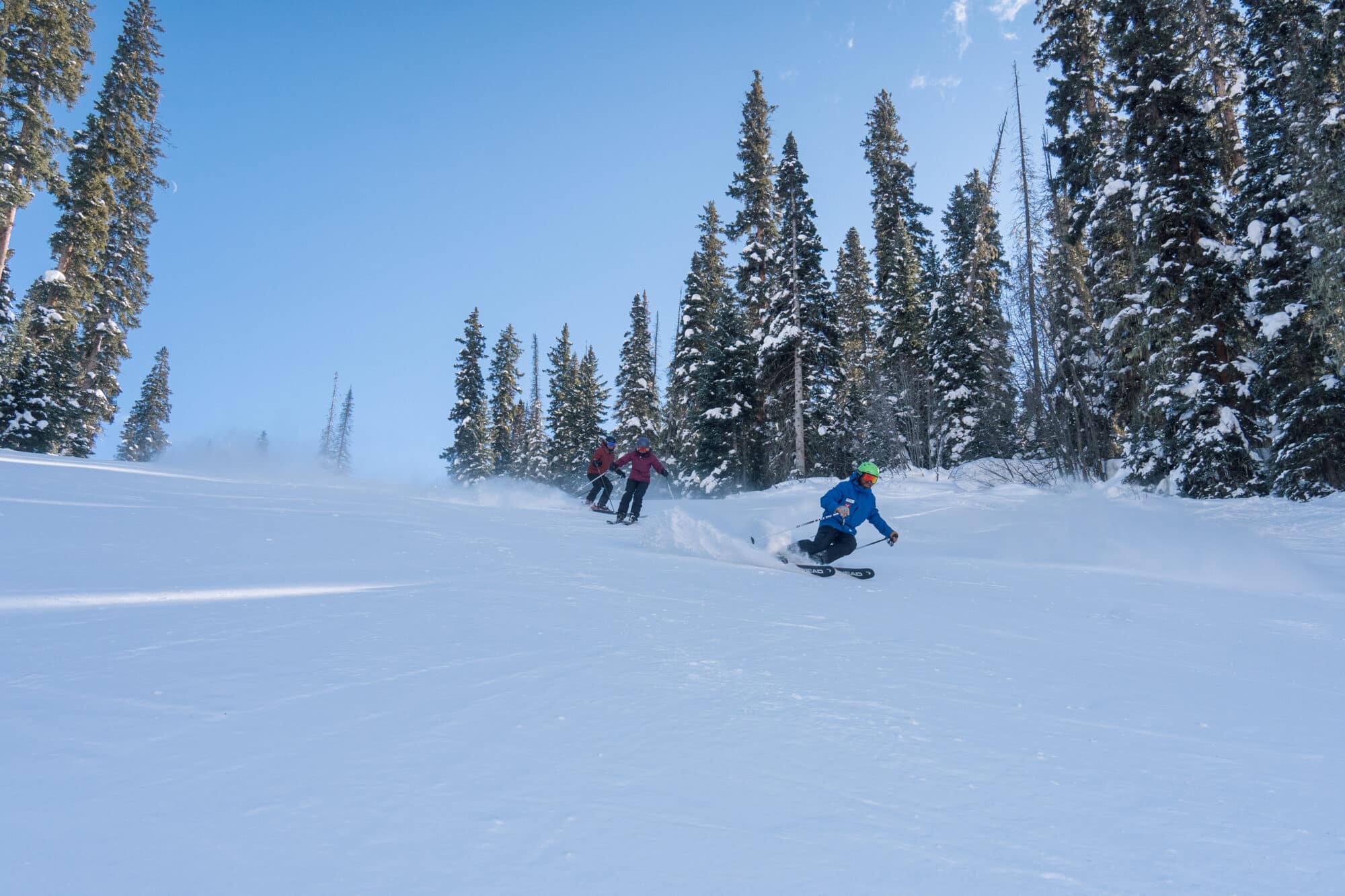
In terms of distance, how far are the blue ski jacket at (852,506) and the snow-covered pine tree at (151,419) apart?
7038 centimetres

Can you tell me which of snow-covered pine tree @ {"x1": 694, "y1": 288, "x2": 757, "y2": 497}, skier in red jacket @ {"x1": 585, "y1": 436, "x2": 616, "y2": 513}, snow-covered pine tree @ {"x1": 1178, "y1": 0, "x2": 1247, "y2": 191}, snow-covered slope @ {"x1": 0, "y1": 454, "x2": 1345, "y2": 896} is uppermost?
snow-covered pine tree @ {"x1": 1178, "y1": 0, "x2": 1247, "y2": 191}

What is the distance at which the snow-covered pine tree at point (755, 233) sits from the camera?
28.8 metres

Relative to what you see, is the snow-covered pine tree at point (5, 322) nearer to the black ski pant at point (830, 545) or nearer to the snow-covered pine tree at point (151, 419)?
the black ski pant at point (830, 545)

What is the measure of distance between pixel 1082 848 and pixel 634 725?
5.88ft

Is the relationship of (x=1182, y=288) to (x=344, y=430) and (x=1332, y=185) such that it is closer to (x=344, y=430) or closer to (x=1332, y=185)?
(x=1332, y=185)

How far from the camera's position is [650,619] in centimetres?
517

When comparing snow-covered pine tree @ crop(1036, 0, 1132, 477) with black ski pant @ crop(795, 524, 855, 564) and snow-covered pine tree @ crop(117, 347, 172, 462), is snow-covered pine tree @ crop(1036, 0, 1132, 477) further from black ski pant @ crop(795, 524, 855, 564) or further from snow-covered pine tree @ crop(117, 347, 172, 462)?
snow-covered pine tree @ crop(117, 347, 172, 462)

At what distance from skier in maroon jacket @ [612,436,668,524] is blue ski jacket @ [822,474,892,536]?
5384 mm

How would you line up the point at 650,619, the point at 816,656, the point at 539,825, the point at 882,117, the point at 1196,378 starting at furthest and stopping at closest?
the point at 882,117
the point at 1196,378
the point at 650,619
the point at 816,656
the point at 539,825

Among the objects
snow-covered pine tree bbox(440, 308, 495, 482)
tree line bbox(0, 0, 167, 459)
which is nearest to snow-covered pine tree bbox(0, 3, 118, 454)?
tree line bbox(0, 0, 167, 459)

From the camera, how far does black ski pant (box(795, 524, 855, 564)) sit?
30.1 feet

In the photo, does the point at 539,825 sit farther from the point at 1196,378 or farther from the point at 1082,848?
the point at 1196,378

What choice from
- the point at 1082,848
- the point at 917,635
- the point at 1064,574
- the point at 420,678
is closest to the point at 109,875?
the point at 420,678

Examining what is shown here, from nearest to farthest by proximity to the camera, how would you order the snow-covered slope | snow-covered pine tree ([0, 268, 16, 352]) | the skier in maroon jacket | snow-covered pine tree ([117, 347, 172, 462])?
the snow-covered slope < the skier in maroon jacket < snow-covered pine tree ([0, 268, 16, 352]) < snow-covered pine tree ([117, 347, 172, 462])
